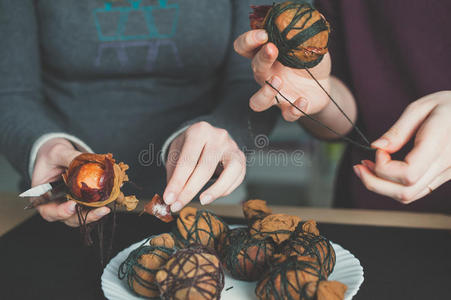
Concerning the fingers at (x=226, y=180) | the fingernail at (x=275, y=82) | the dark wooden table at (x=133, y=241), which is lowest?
the dark wooden table at (x=133, y=241)

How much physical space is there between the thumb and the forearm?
257 millimetres

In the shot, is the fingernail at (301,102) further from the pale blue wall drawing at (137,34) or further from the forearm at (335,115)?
the pale blue wall drawing at (137,34)

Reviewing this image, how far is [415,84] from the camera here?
800mm

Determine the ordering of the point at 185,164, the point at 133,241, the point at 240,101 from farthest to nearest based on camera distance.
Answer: the point at 240,101, the point at 133,241, the point at 185,164

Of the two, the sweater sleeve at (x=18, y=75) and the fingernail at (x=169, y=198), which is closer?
the fingernail at (x=169, y=198)

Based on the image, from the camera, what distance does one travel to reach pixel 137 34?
0.84 metres

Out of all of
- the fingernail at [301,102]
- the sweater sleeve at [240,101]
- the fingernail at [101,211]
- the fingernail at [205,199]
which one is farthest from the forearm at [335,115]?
the fingernail at [101,211]

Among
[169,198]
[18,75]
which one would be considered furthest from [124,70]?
[169,198]

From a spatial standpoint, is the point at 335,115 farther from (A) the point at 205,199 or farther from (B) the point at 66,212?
(B) the point at 66,212

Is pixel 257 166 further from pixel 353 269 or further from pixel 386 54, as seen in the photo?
pixel 353 269

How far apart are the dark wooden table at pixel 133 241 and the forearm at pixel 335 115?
0.67ft

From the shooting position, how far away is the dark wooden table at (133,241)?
55 cm

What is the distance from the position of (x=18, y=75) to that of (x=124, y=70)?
0.74ft

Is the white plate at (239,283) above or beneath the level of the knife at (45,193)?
beneath
